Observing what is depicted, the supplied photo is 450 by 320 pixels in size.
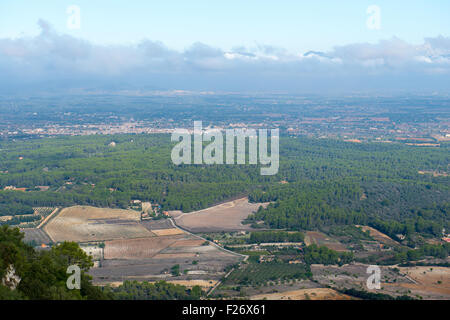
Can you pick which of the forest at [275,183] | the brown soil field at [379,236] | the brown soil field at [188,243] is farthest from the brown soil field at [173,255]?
the brown soil field at [379,236]

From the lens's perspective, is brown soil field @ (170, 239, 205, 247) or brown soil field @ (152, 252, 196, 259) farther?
brown soil field @ (170, 239, 205, 247)

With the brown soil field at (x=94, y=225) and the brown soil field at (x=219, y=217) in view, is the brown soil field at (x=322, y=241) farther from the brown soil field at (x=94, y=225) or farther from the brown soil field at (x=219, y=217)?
the brown soil field at (x=94, y=225)

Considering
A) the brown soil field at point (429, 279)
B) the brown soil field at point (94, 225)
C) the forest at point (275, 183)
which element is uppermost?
the forest at point (275, 183)

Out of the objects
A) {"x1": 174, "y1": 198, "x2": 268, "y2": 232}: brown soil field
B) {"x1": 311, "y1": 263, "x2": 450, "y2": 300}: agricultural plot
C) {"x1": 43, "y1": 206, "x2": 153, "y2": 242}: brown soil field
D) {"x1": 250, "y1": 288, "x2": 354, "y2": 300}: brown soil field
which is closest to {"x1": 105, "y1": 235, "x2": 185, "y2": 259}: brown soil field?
{"x1": 43, "y1": 206, "x2": 153, "y2": 242}: brown soil field

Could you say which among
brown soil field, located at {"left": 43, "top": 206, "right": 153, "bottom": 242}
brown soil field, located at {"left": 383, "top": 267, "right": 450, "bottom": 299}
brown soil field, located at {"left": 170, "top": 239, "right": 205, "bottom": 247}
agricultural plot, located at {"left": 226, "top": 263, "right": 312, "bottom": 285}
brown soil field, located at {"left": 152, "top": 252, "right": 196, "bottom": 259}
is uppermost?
brown soil field, located at {"left": 43, "top": 206, "right": 153, "bottom": 242}

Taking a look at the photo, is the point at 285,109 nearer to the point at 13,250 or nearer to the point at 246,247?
the point at 246,247

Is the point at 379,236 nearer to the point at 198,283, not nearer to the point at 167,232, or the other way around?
the point at 167,232

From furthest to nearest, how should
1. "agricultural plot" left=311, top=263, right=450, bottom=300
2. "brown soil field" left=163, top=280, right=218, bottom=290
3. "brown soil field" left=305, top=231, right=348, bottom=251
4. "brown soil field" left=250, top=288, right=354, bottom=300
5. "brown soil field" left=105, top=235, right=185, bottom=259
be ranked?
"brown soil field" left=305, top=231, right=348, bottom=251, "brown soil field" left=105, top=235, right=185, bottom=259, "brown soil field" left=163, top=280, right=218, bottom=290, "agricultural plot" left=311, top=263, right=450, bottom=300, "brown soil field" left=250, top=288, right=354, bottom=300

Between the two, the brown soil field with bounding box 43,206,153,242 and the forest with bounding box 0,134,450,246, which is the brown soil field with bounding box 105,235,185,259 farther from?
the forest with bounding box 0,134,450,246

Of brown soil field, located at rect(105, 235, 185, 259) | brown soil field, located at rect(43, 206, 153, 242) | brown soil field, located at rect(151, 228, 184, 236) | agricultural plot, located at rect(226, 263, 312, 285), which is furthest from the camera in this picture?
brown soil field, located at rect(151, 228, 184, 236)
